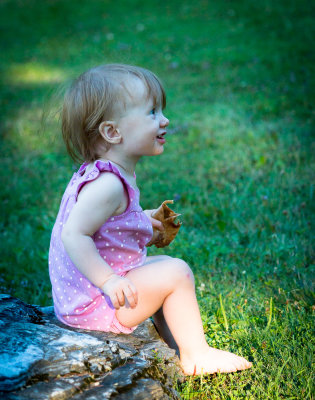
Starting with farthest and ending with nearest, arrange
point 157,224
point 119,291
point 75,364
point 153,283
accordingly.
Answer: point 157,224 < point 153,283 < point 119,291 < point 75,364

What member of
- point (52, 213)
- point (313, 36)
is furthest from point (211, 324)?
point (313, 36)

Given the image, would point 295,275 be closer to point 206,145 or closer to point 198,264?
point 198,264

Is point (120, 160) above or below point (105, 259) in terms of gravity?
above

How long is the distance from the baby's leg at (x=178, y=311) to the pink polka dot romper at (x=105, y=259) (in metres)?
0.08

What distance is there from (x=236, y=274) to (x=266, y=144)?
2.55 metres

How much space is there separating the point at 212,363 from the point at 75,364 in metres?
0.72

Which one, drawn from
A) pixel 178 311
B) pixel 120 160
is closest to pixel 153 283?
pixel 178 311

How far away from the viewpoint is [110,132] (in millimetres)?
2365

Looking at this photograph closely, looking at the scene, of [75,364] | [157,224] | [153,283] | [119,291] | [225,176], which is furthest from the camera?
[225,176]

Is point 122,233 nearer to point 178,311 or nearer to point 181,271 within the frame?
point 181,271

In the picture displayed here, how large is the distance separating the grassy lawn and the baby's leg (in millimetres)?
81

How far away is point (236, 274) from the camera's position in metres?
3.34

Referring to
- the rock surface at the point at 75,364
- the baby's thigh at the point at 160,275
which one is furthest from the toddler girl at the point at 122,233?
the rock surface at the point at 75,364

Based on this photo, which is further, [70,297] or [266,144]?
[266,144]
